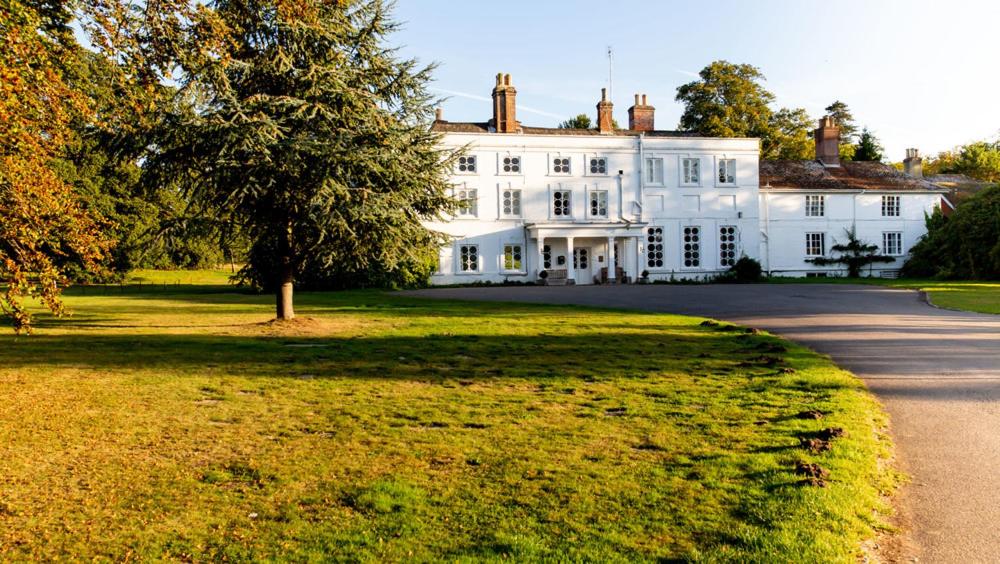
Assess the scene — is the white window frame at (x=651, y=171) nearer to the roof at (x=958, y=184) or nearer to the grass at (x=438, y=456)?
the roof at (x=958, y=184)

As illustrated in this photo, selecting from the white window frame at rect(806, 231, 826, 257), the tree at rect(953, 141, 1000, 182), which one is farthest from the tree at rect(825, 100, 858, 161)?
the white window frame at rect(806, 231, 826, 257)

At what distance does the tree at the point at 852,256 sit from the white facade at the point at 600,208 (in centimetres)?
502

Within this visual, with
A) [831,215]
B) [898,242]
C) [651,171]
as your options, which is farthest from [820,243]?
[651,171]

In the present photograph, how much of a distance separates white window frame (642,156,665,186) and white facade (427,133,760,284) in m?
0.06

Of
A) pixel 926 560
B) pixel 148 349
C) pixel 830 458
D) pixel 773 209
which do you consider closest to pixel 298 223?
pixel 148 349

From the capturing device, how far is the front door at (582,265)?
43.2 meters

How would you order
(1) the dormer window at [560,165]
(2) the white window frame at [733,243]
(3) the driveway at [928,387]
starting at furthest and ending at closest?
1. (2) the white window frame at [733,243]
2. (1) the dormer window at [560,165]
3. (3) the driveway at [928,387]

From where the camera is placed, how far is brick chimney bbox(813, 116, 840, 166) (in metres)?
50.8

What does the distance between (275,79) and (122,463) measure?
40.5 ft

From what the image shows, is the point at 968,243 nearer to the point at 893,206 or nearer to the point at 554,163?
the point at 893,206

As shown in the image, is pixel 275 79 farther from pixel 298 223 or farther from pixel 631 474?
pixel 631 474

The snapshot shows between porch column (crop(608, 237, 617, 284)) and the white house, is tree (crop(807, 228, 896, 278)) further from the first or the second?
porch column (crop(608, 237, 617, 284))

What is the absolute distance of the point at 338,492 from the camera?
5.28 metres

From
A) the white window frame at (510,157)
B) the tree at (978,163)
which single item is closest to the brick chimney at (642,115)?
the white window frame at (510,157)
